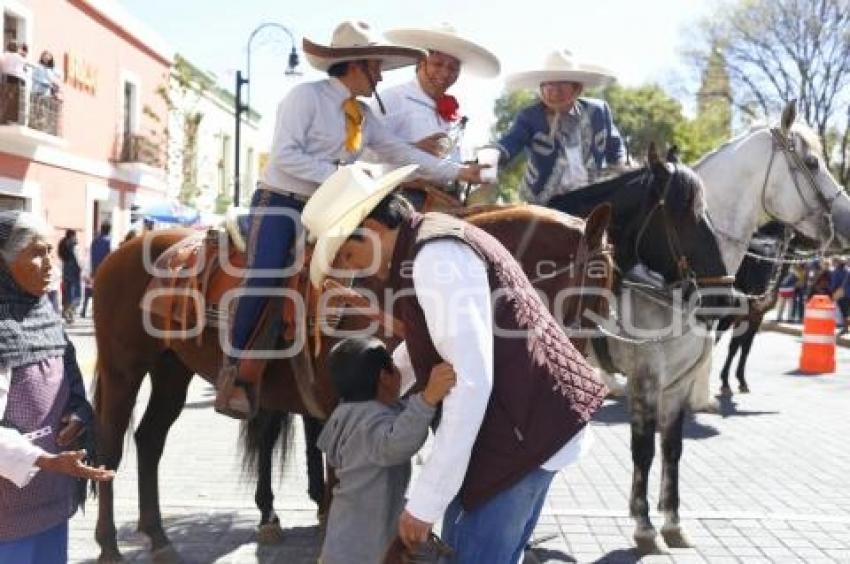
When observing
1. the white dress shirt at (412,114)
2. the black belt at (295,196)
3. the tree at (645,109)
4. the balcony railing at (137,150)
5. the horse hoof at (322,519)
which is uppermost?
the tree at (645,109)

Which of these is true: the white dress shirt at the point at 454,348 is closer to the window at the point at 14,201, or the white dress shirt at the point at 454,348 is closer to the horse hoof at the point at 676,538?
the horse hoof at the point at 676,538

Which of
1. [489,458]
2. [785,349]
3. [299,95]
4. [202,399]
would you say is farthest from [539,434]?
[785,349]

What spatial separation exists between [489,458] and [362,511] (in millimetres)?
500

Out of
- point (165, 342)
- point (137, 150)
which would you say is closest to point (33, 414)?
point (165, 342)

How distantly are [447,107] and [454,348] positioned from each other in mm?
2695

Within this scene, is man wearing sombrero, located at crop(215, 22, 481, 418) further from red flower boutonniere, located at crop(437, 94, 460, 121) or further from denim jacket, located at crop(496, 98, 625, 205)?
denim jacket, located at crop(496, 98, 625, 205)

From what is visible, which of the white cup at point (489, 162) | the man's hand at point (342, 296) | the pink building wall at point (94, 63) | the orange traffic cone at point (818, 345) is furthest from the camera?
the pink building wall at point (94, 63)

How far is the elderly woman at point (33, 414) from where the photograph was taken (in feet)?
9.32

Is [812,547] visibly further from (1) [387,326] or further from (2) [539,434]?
(2) [539,434]

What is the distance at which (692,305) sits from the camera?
507 cm

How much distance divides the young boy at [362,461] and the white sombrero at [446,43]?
94.8 inches

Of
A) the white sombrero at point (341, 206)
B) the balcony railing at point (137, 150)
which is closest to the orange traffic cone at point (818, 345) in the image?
the white sombrero at point (341, 206)

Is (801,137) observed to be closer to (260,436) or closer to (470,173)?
(470,173)

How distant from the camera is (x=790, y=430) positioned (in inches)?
354
